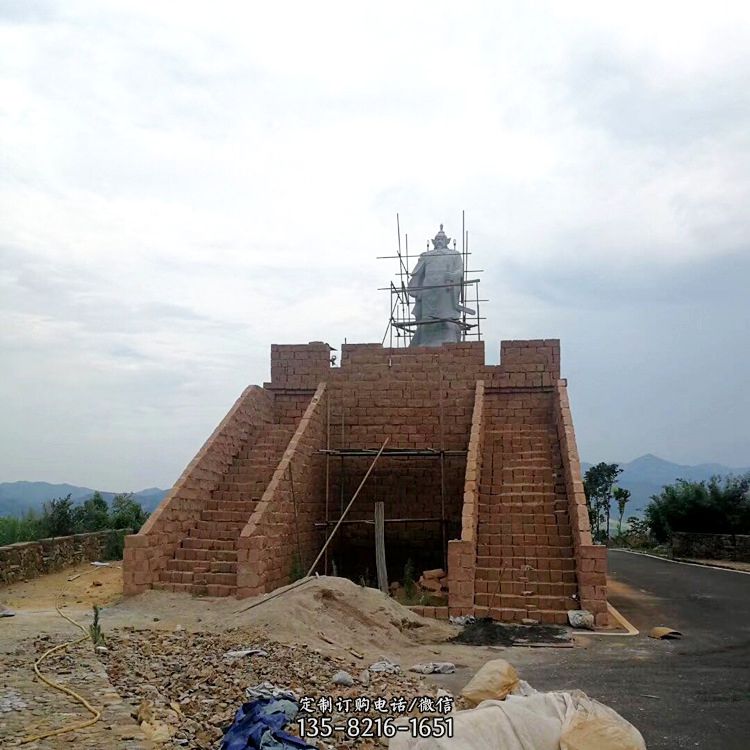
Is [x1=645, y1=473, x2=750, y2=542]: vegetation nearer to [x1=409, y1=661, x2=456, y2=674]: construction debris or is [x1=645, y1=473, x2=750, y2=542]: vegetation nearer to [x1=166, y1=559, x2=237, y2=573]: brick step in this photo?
[x1=166, y1=559, x2=237, y2=573]: brick step


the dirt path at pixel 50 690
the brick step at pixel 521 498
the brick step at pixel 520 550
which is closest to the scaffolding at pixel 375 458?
the brick step at pixel 521 498

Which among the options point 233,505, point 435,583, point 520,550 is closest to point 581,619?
point 520,550

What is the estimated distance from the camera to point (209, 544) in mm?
11578

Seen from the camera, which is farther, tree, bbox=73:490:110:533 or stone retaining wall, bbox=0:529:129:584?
tree, bbox=73:490:110:533

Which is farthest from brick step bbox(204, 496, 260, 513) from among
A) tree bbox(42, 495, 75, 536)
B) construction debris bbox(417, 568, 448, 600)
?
tree bbox(42, 495, 75, 536)

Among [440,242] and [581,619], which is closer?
[581,619]

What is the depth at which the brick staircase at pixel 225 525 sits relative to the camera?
10.8 metres

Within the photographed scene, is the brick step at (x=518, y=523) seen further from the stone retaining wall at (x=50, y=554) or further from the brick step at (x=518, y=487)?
the stone retaining wall at (x=50, y=554)

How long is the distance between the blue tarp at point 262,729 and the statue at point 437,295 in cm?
1800

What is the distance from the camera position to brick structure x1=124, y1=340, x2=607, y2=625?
34.0 feet

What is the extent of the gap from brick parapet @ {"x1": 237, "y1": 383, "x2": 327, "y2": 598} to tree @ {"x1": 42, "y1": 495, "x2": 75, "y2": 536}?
630 centimetres

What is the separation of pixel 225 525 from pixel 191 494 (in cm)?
74

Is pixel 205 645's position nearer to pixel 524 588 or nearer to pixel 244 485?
pixel 524 588

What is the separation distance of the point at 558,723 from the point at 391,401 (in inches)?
408
